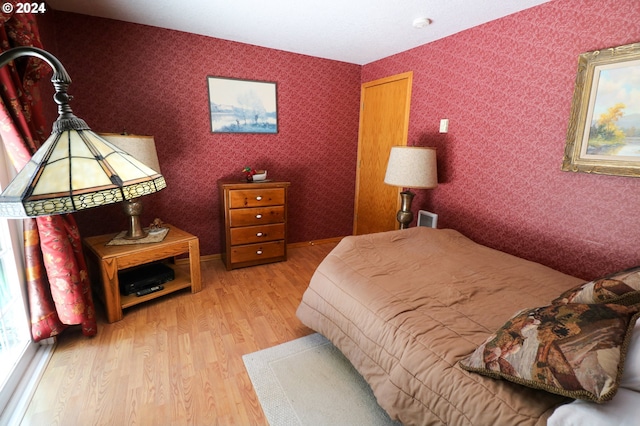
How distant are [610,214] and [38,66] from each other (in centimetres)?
339

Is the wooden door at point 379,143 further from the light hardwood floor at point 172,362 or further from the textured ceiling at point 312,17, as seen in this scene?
the light hardwood floor at point 172,362

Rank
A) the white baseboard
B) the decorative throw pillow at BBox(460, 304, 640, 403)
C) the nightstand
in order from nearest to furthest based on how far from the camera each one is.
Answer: the decorative throw pillow at BBox(460, 304, 640, 403) → the white baseboard → the nightstand

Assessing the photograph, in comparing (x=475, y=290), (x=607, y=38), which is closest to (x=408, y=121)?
(x=607, y=38)

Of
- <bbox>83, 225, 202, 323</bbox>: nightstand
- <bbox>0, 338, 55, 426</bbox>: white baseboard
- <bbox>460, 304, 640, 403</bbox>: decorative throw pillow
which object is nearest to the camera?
<bbox>460, 304, 640, 403</bbox>: decorative throw pillow

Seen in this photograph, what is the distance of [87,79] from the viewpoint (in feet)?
8.66

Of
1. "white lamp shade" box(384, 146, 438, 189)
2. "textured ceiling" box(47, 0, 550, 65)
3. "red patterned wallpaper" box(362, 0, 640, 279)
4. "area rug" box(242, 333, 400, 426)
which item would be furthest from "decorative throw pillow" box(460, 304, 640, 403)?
"textured ceiling" box(47, 0, 550, 65)

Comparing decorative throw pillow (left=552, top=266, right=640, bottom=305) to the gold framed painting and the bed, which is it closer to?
the bed

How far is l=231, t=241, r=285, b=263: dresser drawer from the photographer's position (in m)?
3.16

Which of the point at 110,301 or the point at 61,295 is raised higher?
the point at 61,295

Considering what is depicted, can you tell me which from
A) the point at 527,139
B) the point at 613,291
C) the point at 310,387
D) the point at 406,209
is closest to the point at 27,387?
the point at 310,387

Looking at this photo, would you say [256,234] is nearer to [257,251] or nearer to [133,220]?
[257,251]

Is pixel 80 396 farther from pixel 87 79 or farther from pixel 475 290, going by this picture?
pixel 87 79

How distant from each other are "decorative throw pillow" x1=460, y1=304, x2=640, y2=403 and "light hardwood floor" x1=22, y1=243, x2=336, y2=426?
3.69 feet

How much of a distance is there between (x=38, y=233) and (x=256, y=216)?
170 cm
